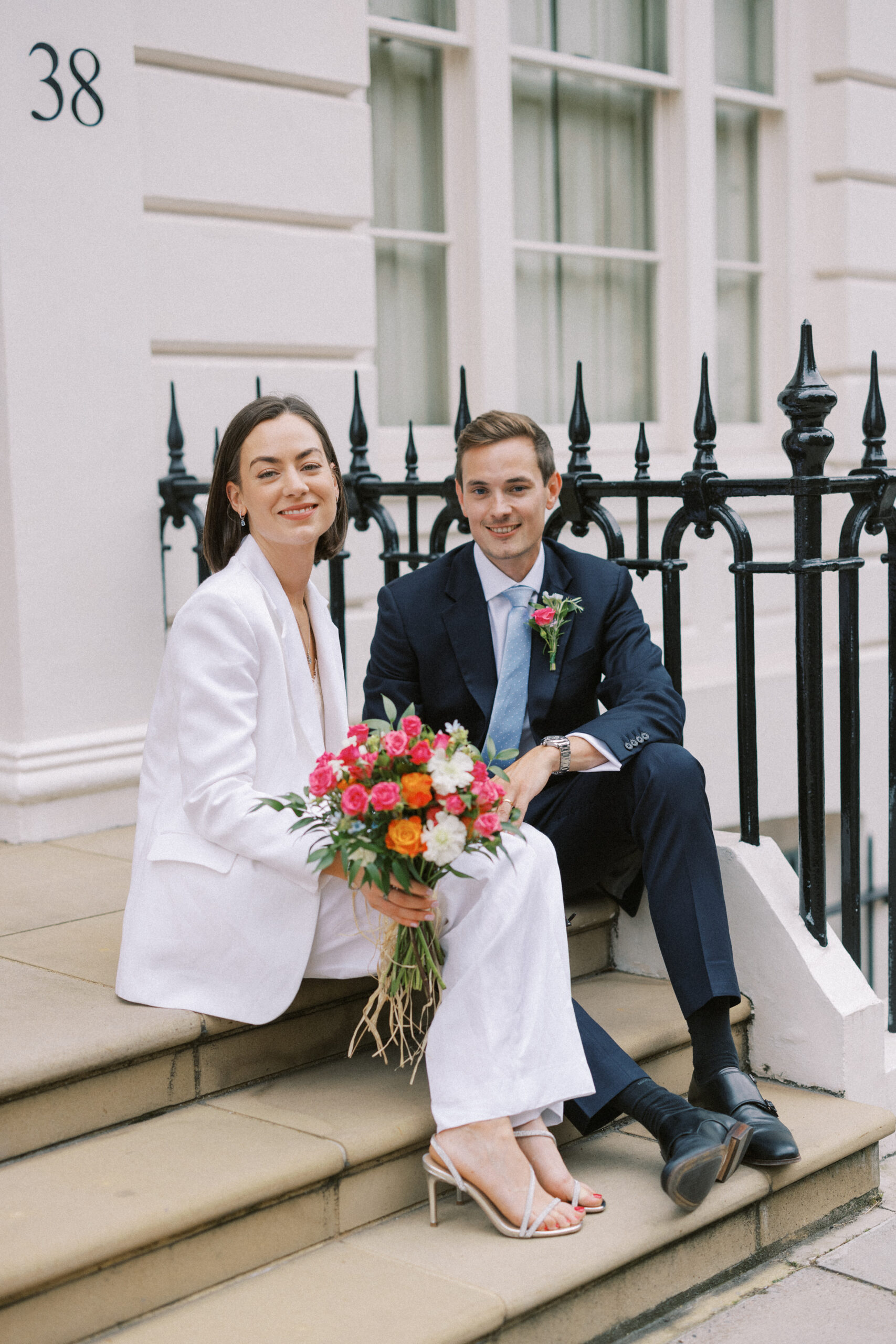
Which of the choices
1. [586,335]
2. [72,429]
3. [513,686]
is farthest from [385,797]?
[586,335]

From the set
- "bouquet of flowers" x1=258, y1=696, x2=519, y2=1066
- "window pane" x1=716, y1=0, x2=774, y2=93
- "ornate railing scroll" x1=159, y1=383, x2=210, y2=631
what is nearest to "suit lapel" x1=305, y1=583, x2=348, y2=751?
"bouquet of flowers" x1=258, y1=696, x2=519, y2=1066

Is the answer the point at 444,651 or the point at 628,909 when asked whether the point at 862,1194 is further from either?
the point at 444,651

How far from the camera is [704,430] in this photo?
3609mm

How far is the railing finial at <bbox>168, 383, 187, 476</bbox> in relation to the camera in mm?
4664

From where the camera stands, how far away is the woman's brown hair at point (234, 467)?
3.16 m

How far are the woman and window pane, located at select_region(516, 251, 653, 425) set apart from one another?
3438 mm

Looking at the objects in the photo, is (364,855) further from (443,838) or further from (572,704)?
(572,704)

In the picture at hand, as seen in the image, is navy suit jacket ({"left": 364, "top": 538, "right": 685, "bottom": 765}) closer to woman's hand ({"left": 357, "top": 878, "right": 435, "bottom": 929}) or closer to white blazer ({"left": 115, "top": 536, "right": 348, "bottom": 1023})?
white blazer ({"left": 115, "top": 536, "right": 348, "bottom": 1023})

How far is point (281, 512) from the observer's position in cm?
310

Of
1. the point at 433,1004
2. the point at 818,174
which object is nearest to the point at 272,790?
the point at 433,1004

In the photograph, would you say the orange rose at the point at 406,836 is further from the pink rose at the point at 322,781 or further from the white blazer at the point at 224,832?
the white blazer at the point at 224,832

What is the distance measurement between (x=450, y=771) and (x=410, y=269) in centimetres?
380

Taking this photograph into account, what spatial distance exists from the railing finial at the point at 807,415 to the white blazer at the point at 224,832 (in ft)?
4.19

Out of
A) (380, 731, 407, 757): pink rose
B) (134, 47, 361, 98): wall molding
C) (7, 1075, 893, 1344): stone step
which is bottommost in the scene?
(7, 1075, 893, 1344): stone step
